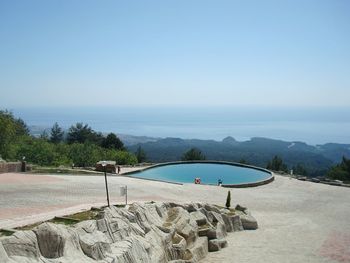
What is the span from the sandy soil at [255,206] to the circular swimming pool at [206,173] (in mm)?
4343

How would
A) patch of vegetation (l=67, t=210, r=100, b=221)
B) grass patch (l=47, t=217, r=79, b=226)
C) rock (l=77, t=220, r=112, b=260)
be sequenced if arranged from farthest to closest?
patch of vegetation (l=67, t=210, r=100, b=221)
grass patch (l=47, t=217, r=79, b=226)
rock (l=77, t=220, r=112, b=260)

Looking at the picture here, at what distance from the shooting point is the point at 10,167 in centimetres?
2783

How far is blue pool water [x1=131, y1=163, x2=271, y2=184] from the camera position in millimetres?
35062

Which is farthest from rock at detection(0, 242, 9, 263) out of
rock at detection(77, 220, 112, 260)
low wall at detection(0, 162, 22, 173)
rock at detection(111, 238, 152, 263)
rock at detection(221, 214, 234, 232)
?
low wall at detection(0, 162, 22, 173)

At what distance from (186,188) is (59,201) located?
10.0 metres

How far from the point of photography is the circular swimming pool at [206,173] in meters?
34.9

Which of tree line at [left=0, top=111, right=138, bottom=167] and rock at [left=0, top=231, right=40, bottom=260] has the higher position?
tree line at [left=0, top=111, right=138, bottom=167]

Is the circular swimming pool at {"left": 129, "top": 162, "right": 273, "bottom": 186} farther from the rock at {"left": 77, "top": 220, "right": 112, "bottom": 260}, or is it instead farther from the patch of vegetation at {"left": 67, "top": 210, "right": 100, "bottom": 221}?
the rock at {"left": 77, "top": 220, "right": 112, "bottom": 260}

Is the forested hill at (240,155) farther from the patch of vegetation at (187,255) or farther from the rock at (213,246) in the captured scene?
the patch of vegetation at (187,255)

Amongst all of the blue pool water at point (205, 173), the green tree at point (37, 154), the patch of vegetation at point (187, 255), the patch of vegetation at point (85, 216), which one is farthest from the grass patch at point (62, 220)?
the green tree at point (37, 154)

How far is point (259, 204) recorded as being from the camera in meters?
24.7

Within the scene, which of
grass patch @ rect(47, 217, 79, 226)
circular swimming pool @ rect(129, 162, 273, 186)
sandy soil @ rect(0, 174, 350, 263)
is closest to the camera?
grass patch @ rect(47, 217, 79, 226)

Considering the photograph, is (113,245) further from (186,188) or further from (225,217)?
(186,188)

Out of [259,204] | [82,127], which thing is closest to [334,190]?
[259,204]
